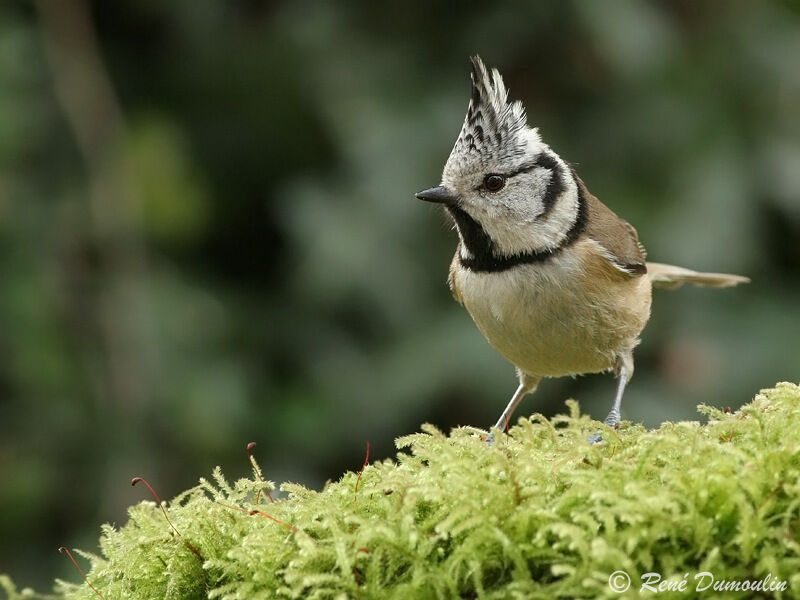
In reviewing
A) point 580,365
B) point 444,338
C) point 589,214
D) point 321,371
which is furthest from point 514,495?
point 321,371

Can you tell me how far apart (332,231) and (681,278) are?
1.85 m

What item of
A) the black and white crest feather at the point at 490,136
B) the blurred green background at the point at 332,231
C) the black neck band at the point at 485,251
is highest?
the blurred green background at the point at 332,231

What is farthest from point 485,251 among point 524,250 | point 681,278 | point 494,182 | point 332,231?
point 332,231

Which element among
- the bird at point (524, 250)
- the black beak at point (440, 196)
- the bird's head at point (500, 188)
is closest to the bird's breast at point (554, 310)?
the bird at point (524, 250)

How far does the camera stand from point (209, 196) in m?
5.96

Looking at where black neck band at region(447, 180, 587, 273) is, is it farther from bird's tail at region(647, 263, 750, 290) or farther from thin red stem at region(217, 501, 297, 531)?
thin red stem at region(217, 501, 297, 531)

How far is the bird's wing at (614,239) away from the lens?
12.6ft

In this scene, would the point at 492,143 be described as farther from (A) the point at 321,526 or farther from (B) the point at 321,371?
(B) the point at 321,371

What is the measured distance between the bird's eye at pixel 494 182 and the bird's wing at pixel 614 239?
44 centimetres

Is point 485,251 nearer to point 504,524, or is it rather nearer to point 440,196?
point 440,196

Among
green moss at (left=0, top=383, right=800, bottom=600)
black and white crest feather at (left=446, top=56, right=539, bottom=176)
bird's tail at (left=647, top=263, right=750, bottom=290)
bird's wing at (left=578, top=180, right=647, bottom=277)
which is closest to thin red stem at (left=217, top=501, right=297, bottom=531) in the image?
green moss at (left=0, top=383, right=800, bottom=600)

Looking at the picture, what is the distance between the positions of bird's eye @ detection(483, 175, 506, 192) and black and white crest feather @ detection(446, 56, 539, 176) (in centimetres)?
5

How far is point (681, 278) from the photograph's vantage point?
484 cm

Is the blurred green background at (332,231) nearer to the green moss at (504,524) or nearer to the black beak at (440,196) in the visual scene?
the black beak at (440,196)
